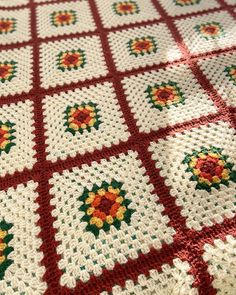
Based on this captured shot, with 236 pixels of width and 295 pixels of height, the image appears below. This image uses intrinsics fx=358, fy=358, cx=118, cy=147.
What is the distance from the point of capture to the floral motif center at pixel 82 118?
41.1 inches

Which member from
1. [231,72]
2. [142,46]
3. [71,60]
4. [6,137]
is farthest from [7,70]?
[231,72]

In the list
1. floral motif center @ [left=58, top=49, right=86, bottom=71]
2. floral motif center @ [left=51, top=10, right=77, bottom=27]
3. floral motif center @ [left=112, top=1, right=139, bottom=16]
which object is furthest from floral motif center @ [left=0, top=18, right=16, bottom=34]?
floral motif center @ [left=112, top=1, right=139, bottom=16]

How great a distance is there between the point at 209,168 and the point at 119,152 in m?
0.24

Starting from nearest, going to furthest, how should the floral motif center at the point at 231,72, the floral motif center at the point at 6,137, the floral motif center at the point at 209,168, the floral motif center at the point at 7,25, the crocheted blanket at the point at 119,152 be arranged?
the crocheted blanket at the point at 119,152 < the floral motif center at the point at 209,168 < the floral motif center at the point at 6,137 < the floral motif center at the point at 231,72 < the floral motif center at the point at 7,25

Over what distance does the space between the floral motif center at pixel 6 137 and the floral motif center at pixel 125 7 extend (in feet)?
2.38

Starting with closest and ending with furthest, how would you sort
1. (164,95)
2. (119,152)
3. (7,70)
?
(119,152)
(164,95)
(7,70)

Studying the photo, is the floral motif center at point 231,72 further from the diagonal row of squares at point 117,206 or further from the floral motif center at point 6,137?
the floral motif center at point 6,137

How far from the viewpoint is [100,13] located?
1484mm

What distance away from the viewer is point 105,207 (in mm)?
860

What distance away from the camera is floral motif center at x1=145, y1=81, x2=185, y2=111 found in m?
1.09

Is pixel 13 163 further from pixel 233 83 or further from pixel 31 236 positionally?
pixel 233 83

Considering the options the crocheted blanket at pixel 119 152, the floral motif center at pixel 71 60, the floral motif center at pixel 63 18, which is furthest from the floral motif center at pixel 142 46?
Answer: the floral motif center at pixel 63 18

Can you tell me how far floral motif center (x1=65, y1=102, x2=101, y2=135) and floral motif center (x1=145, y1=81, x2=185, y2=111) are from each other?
180 mm

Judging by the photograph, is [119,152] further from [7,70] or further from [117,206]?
[7,70]
